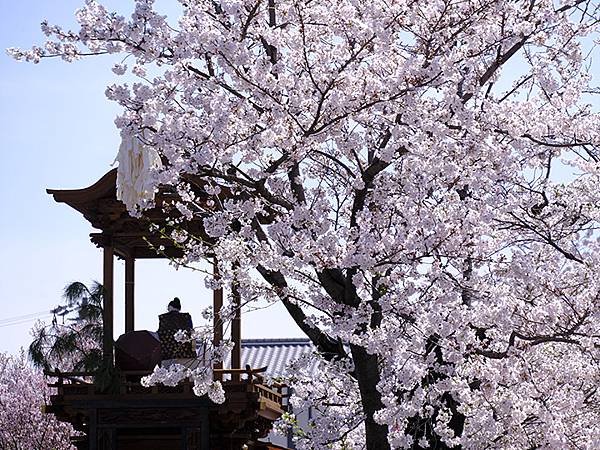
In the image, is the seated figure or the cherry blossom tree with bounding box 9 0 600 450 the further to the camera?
the seated figure

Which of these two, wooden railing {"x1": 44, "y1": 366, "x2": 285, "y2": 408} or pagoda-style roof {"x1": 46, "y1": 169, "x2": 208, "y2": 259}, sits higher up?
pagoda-style roof {"x1": 46, "y1": 169, "x2": 208, "y2": 259}

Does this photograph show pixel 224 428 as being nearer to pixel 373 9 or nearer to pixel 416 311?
pixel 416 311

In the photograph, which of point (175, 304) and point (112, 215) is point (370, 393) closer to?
point (175, 304)

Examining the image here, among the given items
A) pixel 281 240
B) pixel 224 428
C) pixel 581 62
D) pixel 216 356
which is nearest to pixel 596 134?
pixel 581 62

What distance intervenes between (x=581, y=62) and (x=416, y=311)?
2339 millimetres

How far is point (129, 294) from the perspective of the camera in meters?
13.4

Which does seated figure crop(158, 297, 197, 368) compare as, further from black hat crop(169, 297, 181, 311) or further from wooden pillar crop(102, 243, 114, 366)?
wooden pillar crop(102, 243, 114, 366)

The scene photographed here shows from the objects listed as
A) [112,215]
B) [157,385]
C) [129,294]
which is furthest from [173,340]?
[112,215]

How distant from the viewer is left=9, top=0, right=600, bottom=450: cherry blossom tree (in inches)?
299

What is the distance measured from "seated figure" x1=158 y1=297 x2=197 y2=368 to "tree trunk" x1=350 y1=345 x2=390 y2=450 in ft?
11.4

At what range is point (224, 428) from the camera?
41.5 feet

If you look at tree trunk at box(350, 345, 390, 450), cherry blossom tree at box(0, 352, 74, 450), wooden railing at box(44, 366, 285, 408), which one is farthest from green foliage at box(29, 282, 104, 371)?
cherry blossom tree at box(0, 352, 74, 450)

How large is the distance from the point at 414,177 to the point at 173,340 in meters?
4.76

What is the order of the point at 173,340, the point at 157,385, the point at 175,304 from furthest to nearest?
the point at 157,385 < the point at 175,304 < the point at 173,340
